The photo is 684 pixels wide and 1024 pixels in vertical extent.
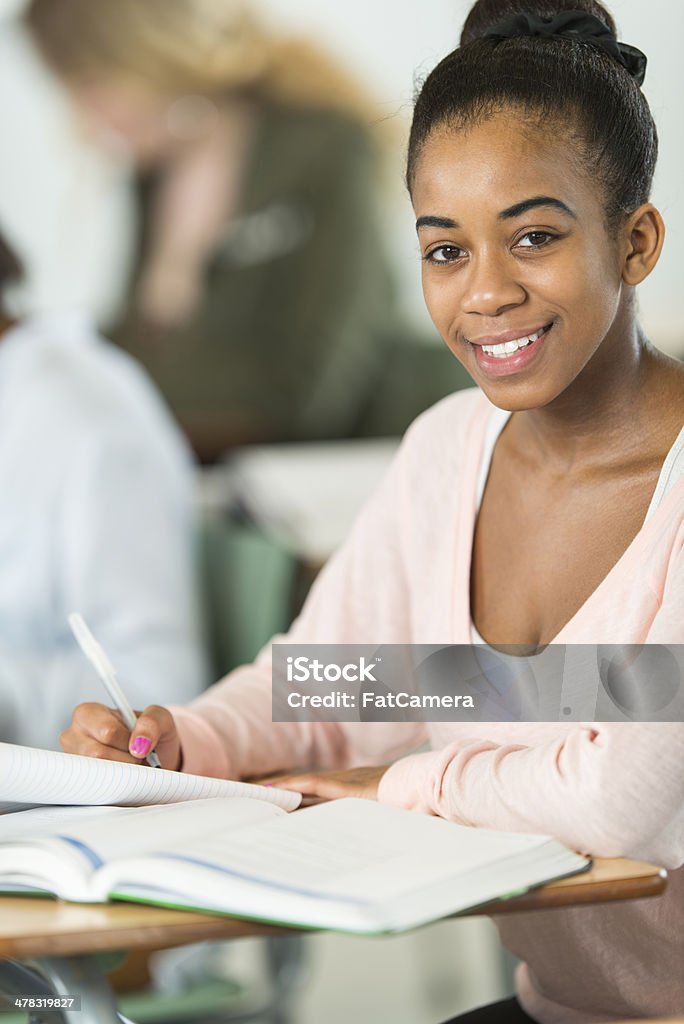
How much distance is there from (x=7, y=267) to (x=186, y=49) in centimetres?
137

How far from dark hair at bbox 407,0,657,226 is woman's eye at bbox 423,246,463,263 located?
0.06m

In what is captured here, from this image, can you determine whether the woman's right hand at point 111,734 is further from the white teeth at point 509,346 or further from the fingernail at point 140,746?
the white teeth at point 509,346

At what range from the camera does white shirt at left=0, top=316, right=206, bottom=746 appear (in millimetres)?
1705

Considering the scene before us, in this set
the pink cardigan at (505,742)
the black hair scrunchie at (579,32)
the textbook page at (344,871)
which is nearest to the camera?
the textbook page at (344,871)

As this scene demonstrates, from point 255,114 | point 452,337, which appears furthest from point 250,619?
point 255,114

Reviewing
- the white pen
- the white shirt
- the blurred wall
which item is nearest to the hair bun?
the white pen

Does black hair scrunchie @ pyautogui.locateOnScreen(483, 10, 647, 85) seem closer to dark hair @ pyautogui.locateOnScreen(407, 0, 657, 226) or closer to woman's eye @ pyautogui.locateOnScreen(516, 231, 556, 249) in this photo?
dark hair @ pyautogui.locateOnScreen(407, 0, 657, 226)

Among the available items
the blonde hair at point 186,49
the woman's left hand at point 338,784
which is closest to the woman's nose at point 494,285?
the woman's left hand at point 338,784

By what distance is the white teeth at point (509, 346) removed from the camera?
773mm

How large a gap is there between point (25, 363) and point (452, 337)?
122 centimetres

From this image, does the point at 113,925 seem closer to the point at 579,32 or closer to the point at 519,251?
the point at 519,251

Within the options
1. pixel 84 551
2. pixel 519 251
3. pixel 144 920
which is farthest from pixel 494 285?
pixel 84 551

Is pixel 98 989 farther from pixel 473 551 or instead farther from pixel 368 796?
pixel 473 551

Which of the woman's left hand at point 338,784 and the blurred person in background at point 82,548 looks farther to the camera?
the blurred person in background at point 82,548
